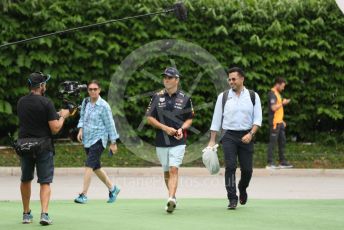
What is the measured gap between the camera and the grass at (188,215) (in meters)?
11.1

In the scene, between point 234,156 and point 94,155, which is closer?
point 234,156

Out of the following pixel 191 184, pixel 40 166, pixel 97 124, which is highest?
pixel 97 124

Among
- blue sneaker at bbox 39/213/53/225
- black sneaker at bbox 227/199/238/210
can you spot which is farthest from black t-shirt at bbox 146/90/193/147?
blue sneaker at bbox 39/213/53/225

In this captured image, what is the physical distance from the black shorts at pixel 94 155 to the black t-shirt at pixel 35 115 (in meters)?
3.25

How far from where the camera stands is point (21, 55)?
73.7 feet

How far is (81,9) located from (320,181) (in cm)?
734

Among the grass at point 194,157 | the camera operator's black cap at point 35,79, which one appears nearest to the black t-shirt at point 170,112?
the camera operator's black cap at point 35,79

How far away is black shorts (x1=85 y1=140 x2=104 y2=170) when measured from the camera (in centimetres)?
1456

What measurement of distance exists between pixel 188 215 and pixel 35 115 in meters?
2.41

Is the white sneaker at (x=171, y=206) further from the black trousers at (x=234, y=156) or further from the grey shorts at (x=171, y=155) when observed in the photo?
the black trousers at (x=234, y=156)

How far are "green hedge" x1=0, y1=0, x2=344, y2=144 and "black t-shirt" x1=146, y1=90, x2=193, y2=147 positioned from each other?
932 cm

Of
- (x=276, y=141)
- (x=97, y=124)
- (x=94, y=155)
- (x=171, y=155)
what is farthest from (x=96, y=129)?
(x=276, y=141)

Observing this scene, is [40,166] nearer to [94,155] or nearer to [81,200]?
[81,200]

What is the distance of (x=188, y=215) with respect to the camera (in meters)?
12.3
